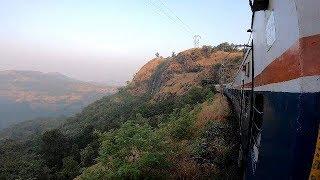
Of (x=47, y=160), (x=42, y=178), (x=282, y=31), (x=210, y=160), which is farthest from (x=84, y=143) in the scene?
(x=282, y=31)

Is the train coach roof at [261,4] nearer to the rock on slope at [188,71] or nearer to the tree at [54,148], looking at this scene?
the tree at [54,148]

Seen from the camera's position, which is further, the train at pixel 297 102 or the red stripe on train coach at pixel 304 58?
the red stripe on train coach at pixel 304 58

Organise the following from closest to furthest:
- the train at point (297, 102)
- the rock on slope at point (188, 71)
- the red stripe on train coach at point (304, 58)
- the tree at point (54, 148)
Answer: the train at point (297, 102)
the red stripe on train coach at point (304, 58)
the tree at point (54, 148)
the rock on slope at point (188, 71)

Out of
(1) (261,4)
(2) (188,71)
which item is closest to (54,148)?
(1) (261,4)

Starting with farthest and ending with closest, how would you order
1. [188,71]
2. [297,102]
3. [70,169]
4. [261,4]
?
[188,71], [70,169], [261,4], [297,102]

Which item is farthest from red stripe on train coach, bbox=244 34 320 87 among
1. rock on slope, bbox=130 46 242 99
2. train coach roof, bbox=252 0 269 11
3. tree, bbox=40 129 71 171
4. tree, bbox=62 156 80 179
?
rock on slope, bbox=130 46 242 99

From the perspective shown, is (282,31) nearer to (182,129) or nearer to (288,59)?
(288,59)

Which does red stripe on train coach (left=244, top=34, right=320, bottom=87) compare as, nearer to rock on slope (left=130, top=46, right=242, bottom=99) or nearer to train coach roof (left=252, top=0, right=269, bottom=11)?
train coach roof (left=252, top=0, right=269, bottom=11)

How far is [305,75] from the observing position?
2238 millimetres

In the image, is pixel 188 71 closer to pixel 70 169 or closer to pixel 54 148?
pixel 54 148

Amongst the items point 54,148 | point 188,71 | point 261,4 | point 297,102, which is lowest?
point 54,148

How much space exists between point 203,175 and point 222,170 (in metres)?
0.66

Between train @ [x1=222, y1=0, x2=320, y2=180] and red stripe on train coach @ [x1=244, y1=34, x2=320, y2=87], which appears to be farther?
red stripe on train coach @ [x1=244, y1=34, x2=320, y2=87]

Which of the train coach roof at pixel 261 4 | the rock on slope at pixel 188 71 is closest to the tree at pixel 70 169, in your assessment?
the train coach roof at pixel 261 4
